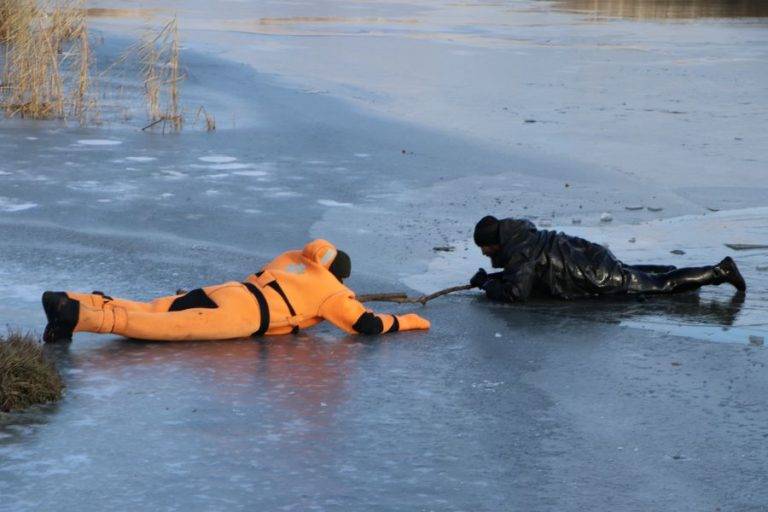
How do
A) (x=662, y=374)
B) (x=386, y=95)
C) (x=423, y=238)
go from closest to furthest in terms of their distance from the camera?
(x=662, y=374) < (x=423, y=238) < (x=386, y=95)

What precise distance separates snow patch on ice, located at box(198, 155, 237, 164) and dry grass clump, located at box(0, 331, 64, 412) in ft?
21.6

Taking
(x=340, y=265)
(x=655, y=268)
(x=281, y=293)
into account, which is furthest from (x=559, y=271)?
(x=281, y=293)

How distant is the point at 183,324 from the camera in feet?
20.7

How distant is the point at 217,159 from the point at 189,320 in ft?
19.2

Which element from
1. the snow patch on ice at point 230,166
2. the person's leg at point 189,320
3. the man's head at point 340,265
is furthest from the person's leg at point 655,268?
the snow patch on ice at point 230,166

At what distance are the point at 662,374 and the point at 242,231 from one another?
12.7 ft

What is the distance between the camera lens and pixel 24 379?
5.17m

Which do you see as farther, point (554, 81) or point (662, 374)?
point (554, 81)

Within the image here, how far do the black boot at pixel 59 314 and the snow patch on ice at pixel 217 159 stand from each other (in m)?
5.80

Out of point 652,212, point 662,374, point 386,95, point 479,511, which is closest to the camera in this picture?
point 479,511

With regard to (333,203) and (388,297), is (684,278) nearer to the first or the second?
(388,297)

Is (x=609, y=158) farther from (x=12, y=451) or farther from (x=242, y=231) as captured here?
(x=12, y=451)

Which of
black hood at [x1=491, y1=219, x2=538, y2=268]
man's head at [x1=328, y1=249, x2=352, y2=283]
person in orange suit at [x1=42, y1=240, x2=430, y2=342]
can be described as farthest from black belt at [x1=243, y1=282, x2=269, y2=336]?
black hood at [x1=491, y1=219, x2=538, y2=268]

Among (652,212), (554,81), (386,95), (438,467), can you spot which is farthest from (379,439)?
(554,81)
